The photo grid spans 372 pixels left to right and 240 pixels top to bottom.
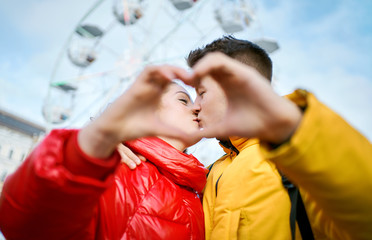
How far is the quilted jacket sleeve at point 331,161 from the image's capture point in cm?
49

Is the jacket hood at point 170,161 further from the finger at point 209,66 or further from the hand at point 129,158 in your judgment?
the finger at point 209,66

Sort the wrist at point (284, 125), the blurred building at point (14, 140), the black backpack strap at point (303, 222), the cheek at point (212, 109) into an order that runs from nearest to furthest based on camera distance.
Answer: the wrist at point (284, 125)
the black backpack strap at point (303, 222)
the cheek at point (212, 109)
the blurred building at point (14, 140)

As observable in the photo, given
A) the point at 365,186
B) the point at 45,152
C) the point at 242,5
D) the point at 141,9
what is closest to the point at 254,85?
the point at 365,186

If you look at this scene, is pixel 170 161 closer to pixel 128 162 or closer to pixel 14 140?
pixel 128 162

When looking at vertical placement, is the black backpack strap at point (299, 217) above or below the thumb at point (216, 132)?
below

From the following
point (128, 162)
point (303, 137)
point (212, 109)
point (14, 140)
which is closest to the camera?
point (303, 137)

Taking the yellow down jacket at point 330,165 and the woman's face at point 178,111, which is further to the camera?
the woman's face at point 178,111

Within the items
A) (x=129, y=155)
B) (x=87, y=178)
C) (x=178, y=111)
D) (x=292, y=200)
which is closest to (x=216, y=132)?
(x=87, y=178)

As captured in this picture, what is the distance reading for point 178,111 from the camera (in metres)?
1.39

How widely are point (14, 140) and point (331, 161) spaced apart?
21840mm

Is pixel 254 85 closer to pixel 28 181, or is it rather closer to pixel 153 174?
pixel 28 181

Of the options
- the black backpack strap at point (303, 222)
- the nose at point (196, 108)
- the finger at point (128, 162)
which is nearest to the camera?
the black backpack strap at point (303, 222)

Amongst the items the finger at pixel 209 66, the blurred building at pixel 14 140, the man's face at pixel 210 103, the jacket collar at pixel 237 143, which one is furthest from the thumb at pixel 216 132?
the blurred building at pixel 14 140

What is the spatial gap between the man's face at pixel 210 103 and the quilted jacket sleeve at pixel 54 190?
0.65 meters
